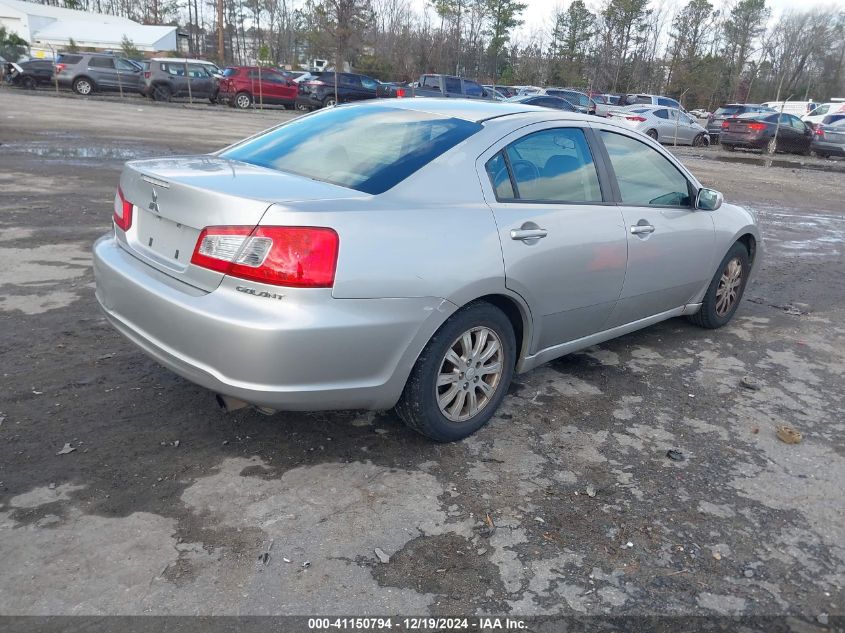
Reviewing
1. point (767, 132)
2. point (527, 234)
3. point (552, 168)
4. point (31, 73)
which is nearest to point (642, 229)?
point (552, 168)

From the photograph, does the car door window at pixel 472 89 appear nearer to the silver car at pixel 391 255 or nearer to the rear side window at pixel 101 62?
the rear side window at pixel 101 62

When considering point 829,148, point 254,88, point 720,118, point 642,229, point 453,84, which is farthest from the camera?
point 453,84

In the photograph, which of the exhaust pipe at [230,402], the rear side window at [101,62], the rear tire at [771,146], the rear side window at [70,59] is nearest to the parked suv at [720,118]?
the rear tire at [771,146]

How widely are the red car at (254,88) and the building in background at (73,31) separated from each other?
33.3 meters

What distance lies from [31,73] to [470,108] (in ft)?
106

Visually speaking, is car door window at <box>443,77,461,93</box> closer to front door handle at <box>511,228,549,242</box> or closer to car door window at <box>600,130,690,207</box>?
car door window at <box>600,130,690,207</box>

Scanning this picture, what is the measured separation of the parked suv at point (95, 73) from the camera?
94.0 feet

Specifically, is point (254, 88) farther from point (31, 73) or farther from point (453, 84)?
point (31, 73)

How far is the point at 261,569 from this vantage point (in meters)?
2.51

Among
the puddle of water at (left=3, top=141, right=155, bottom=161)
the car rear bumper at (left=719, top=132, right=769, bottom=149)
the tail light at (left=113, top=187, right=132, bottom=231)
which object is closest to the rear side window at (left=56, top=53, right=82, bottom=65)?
the puddle of water at (left=3, top=141, right=155, bottom=161)

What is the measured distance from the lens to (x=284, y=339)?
2686mm

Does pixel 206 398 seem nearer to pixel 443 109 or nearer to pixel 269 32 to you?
pixel 443 109

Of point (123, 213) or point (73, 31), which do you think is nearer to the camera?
point (123, 213)

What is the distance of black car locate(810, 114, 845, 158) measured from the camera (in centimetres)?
2386
